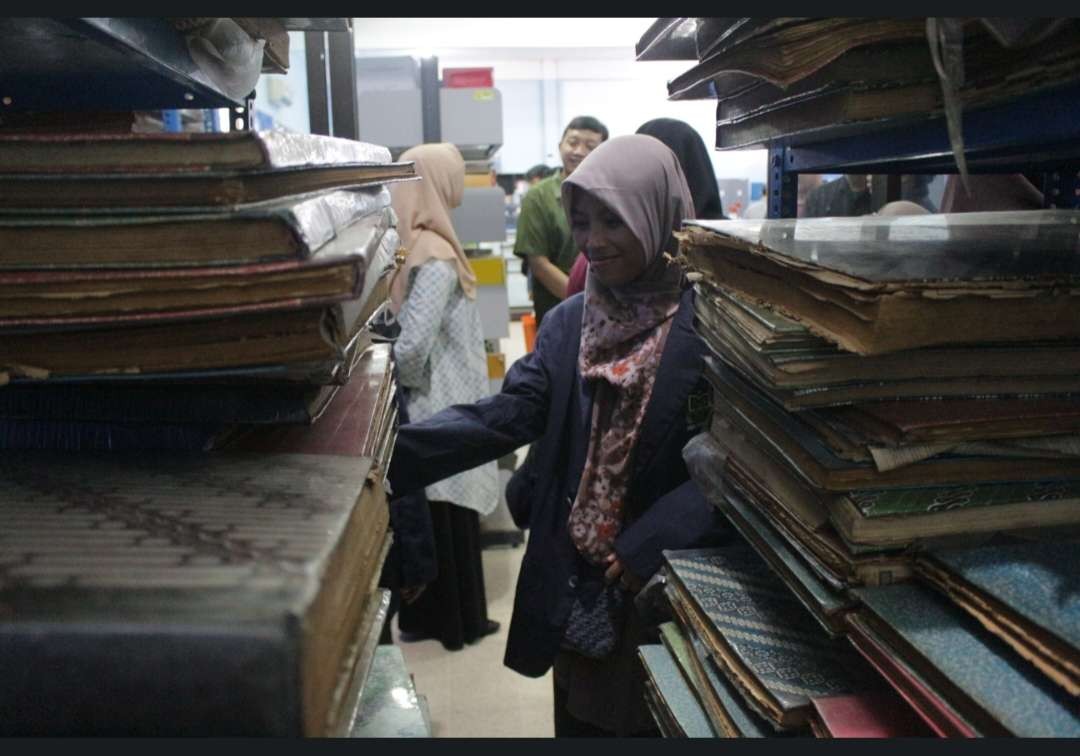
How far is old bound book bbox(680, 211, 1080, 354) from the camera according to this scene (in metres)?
0.60

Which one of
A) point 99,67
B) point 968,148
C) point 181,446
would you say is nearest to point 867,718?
point 968,148

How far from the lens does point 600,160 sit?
1.63m

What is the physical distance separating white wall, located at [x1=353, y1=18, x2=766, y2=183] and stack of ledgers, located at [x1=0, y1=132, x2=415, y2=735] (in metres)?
9.25

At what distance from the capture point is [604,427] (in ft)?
5.14

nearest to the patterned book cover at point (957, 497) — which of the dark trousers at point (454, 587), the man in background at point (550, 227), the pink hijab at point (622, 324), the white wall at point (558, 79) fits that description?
the pink hijab at point (622, 324)

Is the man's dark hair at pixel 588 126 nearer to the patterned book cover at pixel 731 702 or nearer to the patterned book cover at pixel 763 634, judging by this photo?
the patterned book cover at pixel 763 634

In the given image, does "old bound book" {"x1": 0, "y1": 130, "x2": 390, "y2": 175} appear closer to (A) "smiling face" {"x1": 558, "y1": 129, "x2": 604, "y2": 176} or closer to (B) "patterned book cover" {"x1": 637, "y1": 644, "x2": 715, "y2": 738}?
(B) "patterned book cover" {"x1": 637, "y1": 644, "x2": 715, "y2": 738}

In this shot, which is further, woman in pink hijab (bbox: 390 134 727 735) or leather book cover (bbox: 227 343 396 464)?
woman in pink hijab (bbox: 390 134 727 735)

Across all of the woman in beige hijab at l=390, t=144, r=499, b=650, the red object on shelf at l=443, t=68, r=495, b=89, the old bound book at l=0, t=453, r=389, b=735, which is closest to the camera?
the old bound book at l=0, t=453, r=389, b=735

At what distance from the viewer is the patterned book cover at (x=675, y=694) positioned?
0.92m

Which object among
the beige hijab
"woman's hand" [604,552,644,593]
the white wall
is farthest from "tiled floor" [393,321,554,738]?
the white wall

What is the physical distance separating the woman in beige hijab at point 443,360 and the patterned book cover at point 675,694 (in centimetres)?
184

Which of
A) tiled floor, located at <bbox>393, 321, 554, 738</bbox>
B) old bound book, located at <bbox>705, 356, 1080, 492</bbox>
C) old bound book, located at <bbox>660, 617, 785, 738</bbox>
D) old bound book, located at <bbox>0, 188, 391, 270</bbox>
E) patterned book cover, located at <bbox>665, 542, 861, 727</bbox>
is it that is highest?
old bound book, located at <bbox>0, 188, 391, 270</bbox>

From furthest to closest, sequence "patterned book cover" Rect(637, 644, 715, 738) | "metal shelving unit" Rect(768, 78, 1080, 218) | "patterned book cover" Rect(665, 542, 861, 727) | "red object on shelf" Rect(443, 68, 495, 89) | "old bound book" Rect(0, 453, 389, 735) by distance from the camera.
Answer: "red object on shelf" Rect(443, 68, 495, 89) < "patterned book cover" Rect(637, 644, 715, 738) < "patterned book cover" Rect(665, 542, 861, 727) < "metal shelving unit" Rect(768, 78, 1080, 218) < "old bound book" Rect(0, 453, 389, 735)
